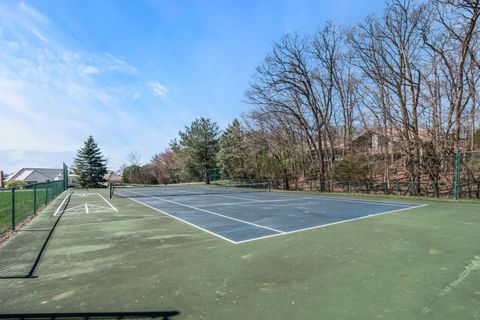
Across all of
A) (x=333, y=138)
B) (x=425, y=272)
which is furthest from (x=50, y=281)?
(x=333, y=138)

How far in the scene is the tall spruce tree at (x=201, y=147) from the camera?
42719 millimetres

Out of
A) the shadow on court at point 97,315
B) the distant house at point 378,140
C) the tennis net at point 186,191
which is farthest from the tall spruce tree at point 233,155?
the shadow on court at point 97,315

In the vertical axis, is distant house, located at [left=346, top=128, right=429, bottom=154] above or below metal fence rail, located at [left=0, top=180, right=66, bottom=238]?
above

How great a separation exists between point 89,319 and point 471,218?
9933mm

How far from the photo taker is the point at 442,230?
6.96 meters

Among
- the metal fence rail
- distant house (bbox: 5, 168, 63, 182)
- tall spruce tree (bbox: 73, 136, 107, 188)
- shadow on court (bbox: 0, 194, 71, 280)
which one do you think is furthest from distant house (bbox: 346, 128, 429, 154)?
distant house (bbox: 5, 168, 63, 182)

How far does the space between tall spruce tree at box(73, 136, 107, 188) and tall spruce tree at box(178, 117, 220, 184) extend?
631 inches

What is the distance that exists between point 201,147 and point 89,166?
1991 centimetres

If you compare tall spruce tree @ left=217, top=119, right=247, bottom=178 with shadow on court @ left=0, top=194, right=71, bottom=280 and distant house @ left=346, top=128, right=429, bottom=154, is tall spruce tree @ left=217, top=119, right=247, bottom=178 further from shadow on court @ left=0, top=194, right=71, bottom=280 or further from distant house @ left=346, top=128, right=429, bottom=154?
shadow on court @ left=0, top=194, right=71, bottom=280

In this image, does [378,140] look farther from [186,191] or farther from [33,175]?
[33,175]

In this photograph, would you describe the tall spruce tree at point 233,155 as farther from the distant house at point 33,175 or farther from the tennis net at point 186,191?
the distant house at point 33,175

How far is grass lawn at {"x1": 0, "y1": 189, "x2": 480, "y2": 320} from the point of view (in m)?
3.16

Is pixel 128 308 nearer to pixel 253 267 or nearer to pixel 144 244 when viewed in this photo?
pixel 253 267

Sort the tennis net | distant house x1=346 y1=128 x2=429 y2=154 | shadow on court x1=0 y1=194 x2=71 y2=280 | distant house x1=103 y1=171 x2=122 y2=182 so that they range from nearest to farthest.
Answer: shadow on court x1=0 y1=194 x2=71 y2=280 < distant house x1=346 y1=128 x2=429 y2=154 < the tennis net < distant house x1=103 y1=171 x2=122 y2=182
